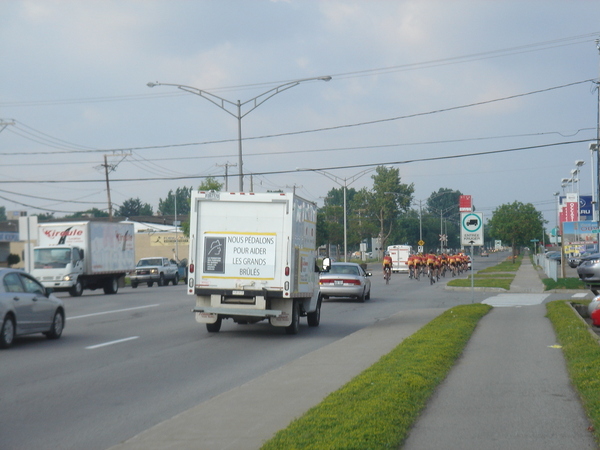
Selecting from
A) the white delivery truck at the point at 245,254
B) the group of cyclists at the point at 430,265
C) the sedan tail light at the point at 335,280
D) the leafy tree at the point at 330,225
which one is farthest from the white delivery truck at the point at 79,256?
the leafy tree at the point at 330,225

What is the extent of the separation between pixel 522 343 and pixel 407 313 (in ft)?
26.1

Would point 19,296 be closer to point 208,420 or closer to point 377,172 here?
point 208,420

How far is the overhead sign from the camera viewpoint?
23234 mm

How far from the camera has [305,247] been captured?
670 inches

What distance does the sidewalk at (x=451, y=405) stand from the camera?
22.1 feet

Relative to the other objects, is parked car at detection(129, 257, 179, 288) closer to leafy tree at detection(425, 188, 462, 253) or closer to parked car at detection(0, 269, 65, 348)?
parked car at detection(0, 269, 65, 348)

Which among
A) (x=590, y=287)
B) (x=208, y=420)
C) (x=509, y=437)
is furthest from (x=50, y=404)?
(x=590, y=287)

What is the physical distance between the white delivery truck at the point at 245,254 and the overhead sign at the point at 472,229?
341 inches

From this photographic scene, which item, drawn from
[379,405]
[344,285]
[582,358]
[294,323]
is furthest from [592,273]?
[379,405]

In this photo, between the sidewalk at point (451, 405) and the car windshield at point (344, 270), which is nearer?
the sidewalk at point (451, 405)

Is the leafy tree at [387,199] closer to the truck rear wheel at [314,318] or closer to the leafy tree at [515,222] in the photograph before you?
the leafy tree at [515,222]

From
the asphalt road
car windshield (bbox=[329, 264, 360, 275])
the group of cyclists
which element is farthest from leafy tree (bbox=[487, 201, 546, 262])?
the asphalt road

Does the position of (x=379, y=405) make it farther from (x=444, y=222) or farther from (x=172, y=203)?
(x=172, y=203)

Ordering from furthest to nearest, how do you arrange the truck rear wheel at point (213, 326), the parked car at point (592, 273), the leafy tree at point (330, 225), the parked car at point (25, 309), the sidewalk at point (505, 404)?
the leafy tree at point (330, 225), the parked car at point (592, 273), the truck rear wheel at point (213, 326), the parked car at point (25, 309), the sidewalk at point (505, 404)
